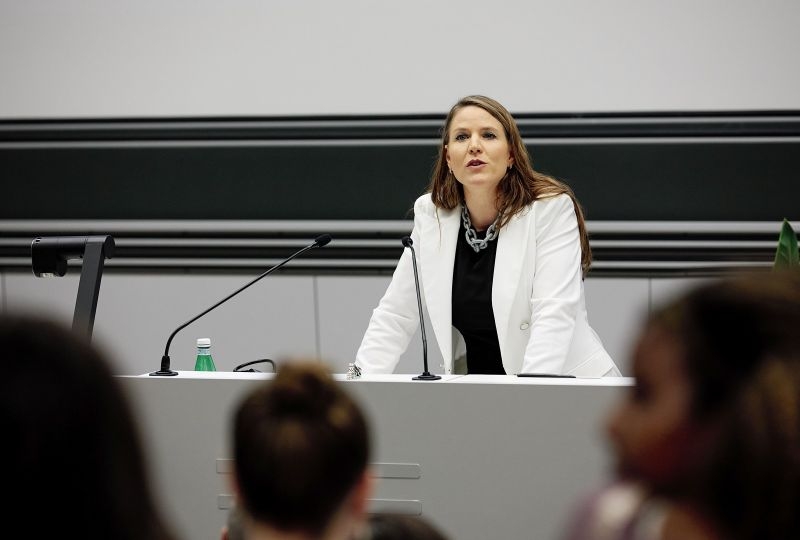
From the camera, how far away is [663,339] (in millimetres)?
583

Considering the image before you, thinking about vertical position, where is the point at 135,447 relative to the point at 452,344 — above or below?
above

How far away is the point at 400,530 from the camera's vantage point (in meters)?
1.01

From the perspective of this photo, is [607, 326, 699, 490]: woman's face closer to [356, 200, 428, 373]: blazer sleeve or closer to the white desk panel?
the white desk panel

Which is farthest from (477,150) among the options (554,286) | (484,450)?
(484,450)

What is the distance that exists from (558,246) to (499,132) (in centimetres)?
41

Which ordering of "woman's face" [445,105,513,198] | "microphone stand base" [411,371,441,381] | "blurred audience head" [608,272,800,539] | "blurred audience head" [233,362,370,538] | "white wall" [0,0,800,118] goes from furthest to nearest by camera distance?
1. "white wall" [0,0,800,118]
2. "woman's face" [445,105,513,198]
3. "microphone stand base" [411,371,441,381]
4. "blurred audience head" [233,362,370,538]
5. "blurred audience head" [608,272,800,539]

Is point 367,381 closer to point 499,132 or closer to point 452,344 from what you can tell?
point 452,344

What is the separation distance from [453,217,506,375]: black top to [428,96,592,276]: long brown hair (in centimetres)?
14

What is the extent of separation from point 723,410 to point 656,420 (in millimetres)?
41

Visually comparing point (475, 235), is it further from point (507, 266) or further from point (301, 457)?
point (301, 457)

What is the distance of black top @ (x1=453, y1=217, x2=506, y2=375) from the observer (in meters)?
2.96

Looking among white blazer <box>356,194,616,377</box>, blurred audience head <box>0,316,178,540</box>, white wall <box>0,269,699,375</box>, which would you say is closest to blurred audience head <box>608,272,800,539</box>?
blurred audience head <box>0,316,178,540</box>

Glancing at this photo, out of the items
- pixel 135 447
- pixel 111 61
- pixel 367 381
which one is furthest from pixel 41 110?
pixel 135 447

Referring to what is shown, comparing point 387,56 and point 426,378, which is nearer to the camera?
point 426,378
